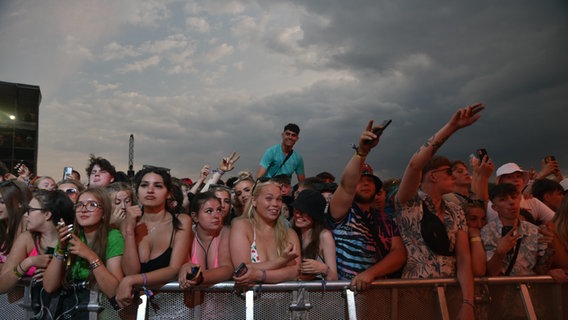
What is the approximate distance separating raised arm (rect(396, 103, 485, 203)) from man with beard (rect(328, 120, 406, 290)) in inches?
14.2

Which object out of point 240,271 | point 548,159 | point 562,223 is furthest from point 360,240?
point 548,159

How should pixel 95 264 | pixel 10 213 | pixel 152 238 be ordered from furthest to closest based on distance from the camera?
1. pixel 10 213
2. pixel 152 238
3. pixel 95 264

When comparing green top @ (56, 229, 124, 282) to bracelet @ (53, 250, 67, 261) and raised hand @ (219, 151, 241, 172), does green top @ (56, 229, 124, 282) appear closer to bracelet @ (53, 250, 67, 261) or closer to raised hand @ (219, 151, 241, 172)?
bracelet @ (53, 250, 67, 261)

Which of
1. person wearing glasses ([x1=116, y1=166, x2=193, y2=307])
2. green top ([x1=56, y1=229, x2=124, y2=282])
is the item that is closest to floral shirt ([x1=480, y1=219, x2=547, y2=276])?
person wearing glasses ([x1=116, y1=166, x2=193, y2=307])

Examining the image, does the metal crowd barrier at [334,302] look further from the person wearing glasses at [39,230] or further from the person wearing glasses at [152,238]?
the person wearing glasses at [39,230]

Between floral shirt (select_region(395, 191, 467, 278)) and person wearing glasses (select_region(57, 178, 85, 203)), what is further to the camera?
person wearing glasses (select_region(57, 178, 85, 203))

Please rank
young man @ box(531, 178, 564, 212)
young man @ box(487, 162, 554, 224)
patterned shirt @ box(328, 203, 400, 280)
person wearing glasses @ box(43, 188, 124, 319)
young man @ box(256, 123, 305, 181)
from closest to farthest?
person wearing glasses @ box(43, 188, 124, 319) < patterned shirt @ box(328, 203, 400, 280) < young man @ box(487, 162, 554, 224) < young man @ box(531, 178, 564, 212) < young man @ box(256, 123, 305, 181)

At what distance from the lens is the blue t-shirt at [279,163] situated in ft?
23.5

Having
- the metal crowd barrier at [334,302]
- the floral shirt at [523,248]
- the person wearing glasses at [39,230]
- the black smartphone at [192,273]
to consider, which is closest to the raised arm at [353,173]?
the metal crowd barrier at [334,302]

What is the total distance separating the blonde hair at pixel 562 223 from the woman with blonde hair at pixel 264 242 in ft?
7.60

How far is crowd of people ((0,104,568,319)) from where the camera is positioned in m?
3.24

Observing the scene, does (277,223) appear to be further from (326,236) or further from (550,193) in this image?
(550,193)

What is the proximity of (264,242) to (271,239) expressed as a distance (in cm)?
7

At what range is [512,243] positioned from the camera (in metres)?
3.59
